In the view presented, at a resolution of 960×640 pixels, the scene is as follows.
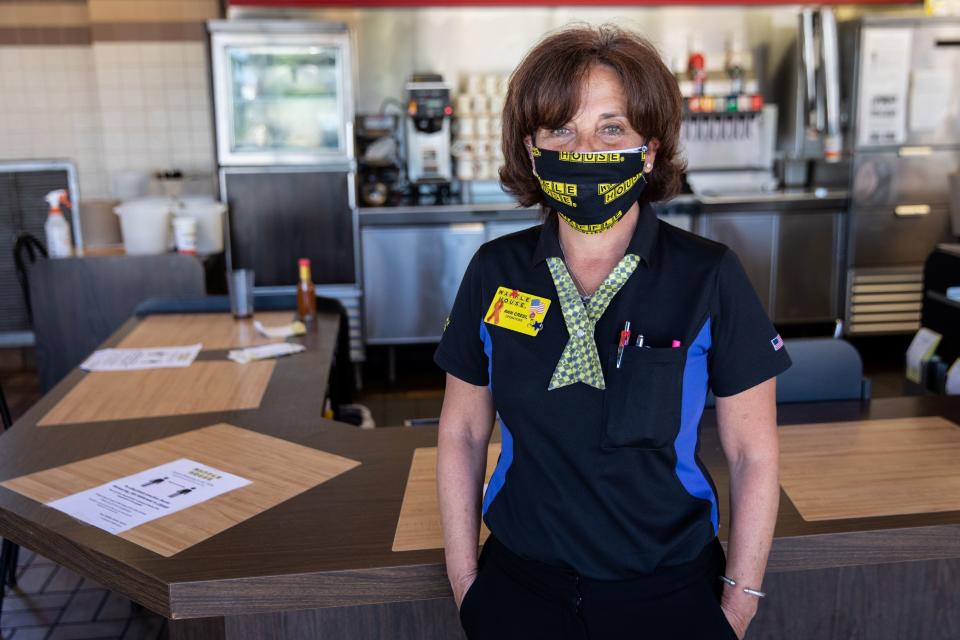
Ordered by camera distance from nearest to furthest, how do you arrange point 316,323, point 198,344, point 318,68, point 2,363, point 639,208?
point 639,208 < point 198,344 < point 316,323 < point 318,68 < point 2,363

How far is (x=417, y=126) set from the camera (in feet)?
18.6

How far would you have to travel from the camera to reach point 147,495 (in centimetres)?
179

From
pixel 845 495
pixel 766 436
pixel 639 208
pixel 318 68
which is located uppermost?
pixel 318 68

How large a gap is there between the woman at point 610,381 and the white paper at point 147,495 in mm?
638

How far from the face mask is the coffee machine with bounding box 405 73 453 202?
14.1 feet

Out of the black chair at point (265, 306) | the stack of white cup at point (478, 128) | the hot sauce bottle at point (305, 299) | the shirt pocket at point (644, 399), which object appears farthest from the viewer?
the stack of white cup at point (478, 128)

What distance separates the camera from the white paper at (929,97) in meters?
5.62

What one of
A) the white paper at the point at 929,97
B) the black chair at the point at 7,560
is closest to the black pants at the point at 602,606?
the black chair at the point at 7,560

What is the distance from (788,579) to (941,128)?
4874mm

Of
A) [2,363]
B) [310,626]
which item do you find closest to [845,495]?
[310,626]

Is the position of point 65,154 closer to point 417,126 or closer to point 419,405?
point 417,126

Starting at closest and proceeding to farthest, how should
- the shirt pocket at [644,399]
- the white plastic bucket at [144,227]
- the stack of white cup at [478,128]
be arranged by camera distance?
the shirt pocket at [644,399] → the white plastic bucket at [144,227] → the stack of white cup at [478,128]

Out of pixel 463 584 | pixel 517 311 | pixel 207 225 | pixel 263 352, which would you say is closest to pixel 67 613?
pixel 263 352

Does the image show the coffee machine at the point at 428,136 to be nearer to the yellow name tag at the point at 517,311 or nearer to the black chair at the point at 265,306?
the black chair at the point at 265,306
